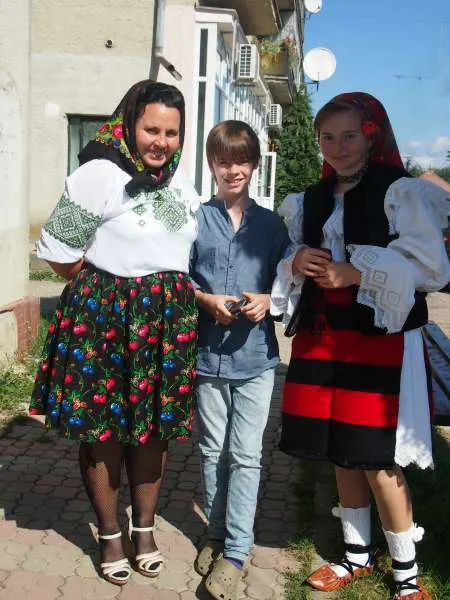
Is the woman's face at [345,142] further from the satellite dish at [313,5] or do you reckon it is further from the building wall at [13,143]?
the satellite dish at [313,5]

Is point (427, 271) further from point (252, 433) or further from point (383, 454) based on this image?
point (252, 433)

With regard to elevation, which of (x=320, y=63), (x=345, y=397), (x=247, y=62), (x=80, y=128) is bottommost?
(x=345, y=397)

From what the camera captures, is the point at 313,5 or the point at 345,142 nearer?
the point at 345,142

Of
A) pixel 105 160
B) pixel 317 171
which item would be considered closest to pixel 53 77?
pixel 105 160

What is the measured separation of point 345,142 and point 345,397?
88 cm

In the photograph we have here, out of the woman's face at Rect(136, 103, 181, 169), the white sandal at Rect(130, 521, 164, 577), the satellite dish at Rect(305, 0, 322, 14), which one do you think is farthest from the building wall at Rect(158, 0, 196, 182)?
the satellite dish at Rect(305, 0, 322, 14)

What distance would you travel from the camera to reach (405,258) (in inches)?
90.7

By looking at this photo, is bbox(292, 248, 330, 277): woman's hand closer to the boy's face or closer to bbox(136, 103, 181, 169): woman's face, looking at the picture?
the boy's face

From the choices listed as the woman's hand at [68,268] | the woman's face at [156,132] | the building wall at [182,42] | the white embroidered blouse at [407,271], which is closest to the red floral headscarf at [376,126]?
the white embroidered blouse at [407,271]

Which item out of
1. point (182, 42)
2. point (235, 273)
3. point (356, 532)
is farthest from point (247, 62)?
point (356, 532)

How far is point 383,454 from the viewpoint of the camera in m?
2.43

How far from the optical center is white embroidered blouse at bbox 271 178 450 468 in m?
2.27

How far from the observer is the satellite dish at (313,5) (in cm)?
2959

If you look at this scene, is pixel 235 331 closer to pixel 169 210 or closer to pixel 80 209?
pixel 169 210
